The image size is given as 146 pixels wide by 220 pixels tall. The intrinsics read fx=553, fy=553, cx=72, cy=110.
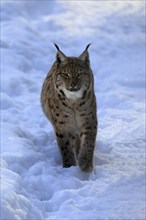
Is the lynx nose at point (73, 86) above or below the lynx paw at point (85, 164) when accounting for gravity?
above

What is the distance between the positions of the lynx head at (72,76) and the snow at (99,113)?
801 millimetres

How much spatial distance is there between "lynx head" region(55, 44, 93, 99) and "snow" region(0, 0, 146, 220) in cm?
80

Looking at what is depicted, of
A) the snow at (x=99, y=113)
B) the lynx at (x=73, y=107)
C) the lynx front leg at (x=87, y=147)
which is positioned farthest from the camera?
the lynx front leg at (x=87, y=147)

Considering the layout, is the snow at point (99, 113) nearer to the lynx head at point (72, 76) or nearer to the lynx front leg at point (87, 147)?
the lynx front leg at point (87, 147)

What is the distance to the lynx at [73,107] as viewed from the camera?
5.93 m

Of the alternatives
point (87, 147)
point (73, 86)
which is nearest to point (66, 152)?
point (87, 147)

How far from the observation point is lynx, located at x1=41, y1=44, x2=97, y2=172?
5930mm

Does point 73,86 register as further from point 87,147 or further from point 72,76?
point 87,147

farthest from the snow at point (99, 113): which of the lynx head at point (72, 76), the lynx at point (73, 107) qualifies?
the lynx head at point (72, 76)

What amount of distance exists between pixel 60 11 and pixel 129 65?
295 centimetres

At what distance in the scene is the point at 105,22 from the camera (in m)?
13.1

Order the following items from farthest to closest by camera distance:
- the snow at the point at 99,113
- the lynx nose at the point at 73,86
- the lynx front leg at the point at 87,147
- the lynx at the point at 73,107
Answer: the lynx front leg at the point at 87,147, the lynx at the point at 73,107, the lynx nose at the point at 73,86, the snow at the point at 99,113

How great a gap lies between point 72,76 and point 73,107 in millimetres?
360

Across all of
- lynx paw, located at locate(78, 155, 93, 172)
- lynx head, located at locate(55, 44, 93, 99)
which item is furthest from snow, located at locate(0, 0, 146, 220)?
lynx head, located at locate(55, 44, 93, 99)
